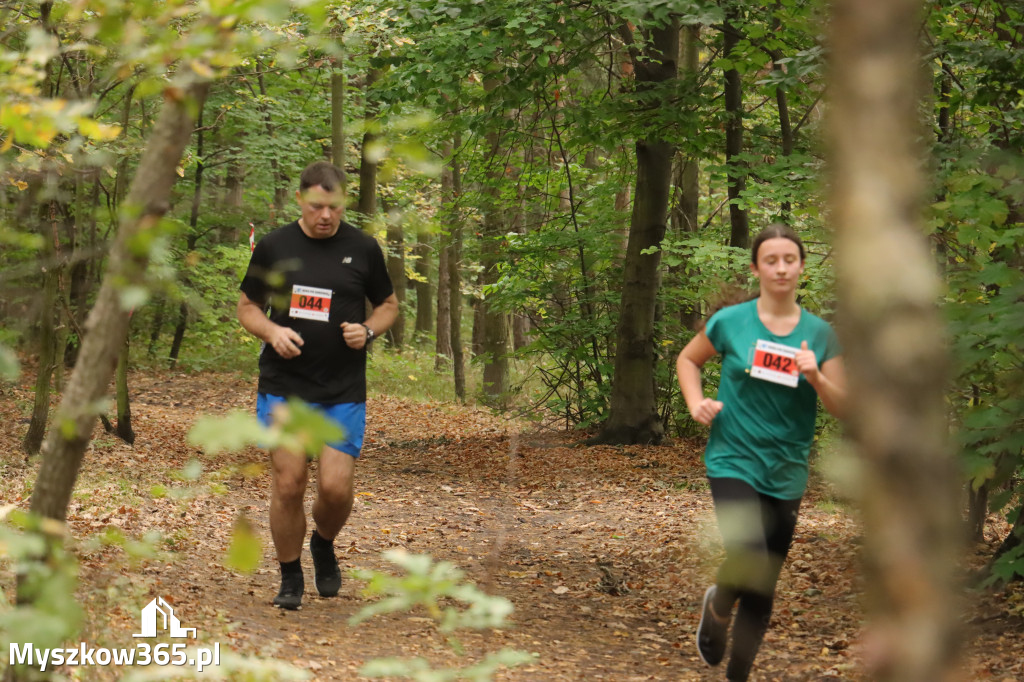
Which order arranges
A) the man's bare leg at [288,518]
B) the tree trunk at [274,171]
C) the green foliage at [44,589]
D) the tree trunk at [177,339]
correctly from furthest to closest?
the tree trunk at [177,339] → the tree trunk at [274,171] → the man's bare leg at [288,518] → the green foliage at [44,589]

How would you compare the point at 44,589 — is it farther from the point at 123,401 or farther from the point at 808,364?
the point at 123,401

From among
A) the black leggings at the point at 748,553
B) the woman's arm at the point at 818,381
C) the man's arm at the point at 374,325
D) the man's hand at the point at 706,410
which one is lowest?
the black leggings at the point at 748,553

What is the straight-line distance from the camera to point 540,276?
1427 centimetres

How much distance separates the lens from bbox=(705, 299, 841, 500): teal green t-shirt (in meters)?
4.12

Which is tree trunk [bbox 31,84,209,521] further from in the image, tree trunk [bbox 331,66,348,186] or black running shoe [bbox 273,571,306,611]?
tree trunk [bbox 331,66,348,186]

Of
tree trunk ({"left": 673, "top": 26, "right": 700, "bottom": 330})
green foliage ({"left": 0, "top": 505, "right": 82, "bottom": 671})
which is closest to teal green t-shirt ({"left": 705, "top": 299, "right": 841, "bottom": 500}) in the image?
green foliage ({"left": 0, "top": 505, "right": 82, "bottom": 671})

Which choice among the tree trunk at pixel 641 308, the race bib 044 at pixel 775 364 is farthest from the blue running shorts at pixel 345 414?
the tree trunk at pixel 641 308

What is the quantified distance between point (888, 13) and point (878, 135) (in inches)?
5.0

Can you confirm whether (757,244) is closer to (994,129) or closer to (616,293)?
(994,129)

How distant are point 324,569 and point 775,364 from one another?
312cm

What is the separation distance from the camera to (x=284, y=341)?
16.9 ft

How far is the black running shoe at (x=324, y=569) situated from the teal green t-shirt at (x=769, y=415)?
2663mm

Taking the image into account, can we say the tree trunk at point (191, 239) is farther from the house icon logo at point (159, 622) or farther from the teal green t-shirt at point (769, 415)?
the teal green t-shirt at point (769, 415)

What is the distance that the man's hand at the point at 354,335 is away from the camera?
17.6ft
